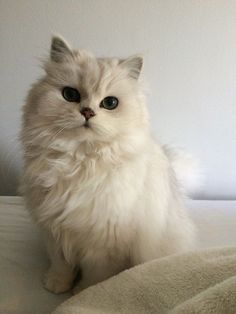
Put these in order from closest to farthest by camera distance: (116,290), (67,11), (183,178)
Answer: (116,290) → (67,11) → (183,178)

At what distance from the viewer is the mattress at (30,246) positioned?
944 mm

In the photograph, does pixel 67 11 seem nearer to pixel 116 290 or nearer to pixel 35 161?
pixel 35 161

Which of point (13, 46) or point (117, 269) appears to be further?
point (13, 46)

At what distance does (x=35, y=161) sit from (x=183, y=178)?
27.5 inches

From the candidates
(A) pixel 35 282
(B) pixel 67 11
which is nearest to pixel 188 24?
(B) pixel 67 11

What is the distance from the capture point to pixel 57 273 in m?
1.05

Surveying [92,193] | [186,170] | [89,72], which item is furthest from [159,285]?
[186,170]

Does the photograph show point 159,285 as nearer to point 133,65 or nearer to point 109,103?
point 109,103

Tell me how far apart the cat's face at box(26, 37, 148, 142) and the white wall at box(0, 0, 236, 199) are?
45 cm

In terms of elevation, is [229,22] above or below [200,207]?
above

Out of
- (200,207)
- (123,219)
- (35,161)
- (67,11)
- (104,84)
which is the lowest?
(200,207)

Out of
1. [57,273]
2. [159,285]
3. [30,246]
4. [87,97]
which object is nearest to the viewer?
[159,285]

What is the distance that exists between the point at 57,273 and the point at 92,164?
325 millimetres

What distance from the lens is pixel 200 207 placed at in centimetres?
146
